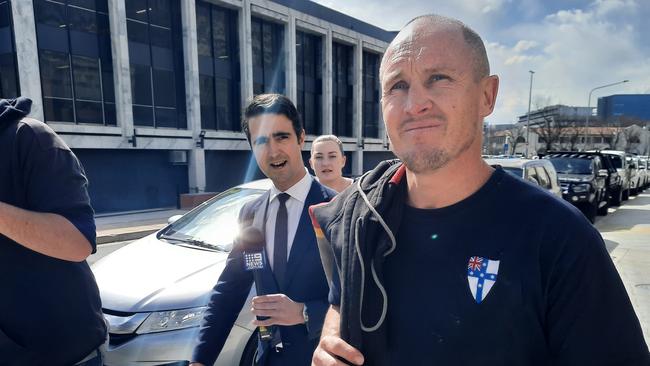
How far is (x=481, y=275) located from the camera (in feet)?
3.37

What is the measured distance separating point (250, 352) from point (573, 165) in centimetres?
1192

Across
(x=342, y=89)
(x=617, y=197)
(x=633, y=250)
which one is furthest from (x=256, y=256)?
A: (x=342, y=89)

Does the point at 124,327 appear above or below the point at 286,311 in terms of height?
below

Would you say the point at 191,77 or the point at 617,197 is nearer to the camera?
the point at 617,197

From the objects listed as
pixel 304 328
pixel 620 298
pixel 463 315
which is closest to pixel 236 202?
pixel 304 328

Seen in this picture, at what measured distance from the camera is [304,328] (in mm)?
1792

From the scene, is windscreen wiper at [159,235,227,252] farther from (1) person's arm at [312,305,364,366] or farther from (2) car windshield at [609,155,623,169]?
(2) car windshield at [609,155,623,169]

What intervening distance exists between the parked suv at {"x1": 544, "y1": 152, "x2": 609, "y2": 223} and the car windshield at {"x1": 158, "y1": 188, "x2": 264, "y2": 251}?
887cm

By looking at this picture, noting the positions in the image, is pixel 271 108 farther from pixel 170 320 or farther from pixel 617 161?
pixel 617 161

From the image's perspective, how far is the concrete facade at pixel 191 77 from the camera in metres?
14.2

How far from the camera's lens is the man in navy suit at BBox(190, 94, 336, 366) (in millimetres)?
1734

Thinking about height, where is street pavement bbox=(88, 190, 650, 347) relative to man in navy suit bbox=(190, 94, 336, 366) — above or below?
below

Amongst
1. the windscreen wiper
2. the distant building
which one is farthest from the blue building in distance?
the windscreen wiper

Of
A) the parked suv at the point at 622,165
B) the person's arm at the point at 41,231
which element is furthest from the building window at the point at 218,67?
the person's arm at the point at 41,231
